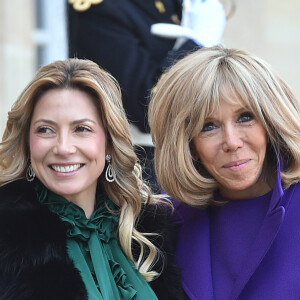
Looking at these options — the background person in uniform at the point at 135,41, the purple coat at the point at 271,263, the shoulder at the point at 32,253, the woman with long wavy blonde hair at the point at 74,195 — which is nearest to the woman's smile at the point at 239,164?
the purple coat at the point at 271,263

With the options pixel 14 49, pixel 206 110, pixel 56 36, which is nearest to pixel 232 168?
pixel 206 110

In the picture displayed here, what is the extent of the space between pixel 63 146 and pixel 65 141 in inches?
0.8

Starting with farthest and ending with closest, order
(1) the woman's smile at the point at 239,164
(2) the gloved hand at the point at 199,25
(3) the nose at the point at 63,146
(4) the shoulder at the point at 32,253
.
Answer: (2) the gloved hand at the point at 199,25 → (1) the woman's smile at the point at 239,164 → (3) the nose at the point at 63,146 → (4) the shoulder at the point at 32,253

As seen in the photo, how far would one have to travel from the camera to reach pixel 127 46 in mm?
3914

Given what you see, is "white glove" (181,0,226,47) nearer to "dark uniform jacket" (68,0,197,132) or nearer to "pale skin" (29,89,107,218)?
"dark uniform jacket" (68,0,197,132)

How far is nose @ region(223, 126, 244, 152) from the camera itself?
303cm

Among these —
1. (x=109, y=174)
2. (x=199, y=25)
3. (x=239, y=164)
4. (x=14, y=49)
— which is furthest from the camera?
(x=14, y=49)

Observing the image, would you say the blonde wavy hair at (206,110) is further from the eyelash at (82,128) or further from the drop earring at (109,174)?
the eyelash at (82,128)

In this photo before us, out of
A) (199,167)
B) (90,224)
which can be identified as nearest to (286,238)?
(199,167)

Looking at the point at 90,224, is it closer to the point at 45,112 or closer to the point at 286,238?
the point at 45,112

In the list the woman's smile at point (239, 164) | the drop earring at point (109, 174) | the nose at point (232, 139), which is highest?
the nose at point (232, 139)

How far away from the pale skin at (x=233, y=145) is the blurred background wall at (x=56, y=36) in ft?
5.22

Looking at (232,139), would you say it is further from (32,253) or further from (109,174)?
(32,253)

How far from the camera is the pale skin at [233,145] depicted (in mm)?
3043
